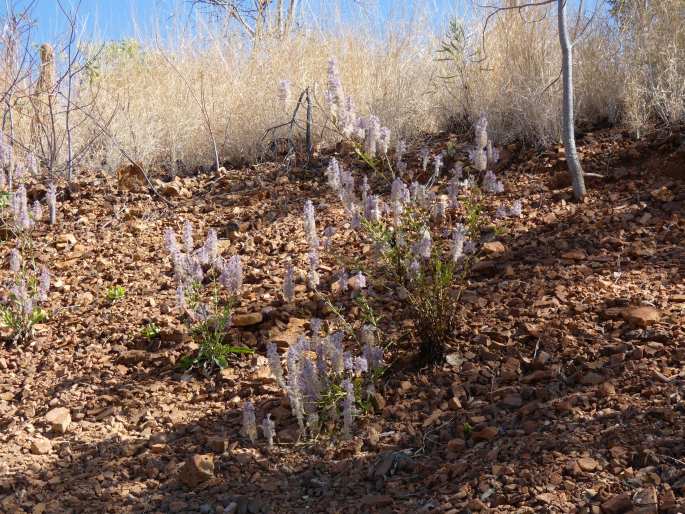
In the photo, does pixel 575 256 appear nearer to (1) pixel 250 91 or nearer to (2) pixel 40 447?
(2) pixel 40 447

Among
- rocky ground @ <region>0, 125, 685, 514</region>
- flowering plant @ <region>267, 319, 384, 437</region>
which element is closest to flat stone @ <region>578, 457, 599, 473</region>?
rocky ground @ <region>0, 125, 685, 514</region>

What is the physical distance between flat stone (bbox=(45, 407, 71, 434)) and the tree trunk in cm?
276

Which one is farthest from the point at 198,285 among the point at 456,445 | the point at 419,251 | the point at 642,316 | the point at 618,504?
the point at 618,504

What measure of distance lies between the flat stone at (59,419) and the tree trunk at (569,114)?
2759 mm

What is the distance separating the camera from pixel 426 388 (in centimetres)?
294

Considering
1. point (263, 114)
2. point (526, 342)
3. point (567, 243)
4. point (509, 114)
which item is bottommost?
point (526, 342)

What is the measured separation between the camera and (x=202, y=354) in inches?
131

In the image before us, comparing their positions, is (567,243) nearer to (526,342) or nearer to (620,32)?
(526,342)

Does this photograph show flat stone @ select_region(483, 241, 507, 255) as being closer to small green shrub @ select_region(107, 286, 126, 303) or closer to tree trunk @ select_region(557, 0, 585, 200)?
tree trunk @ select_region(557, 0, 585, 200)

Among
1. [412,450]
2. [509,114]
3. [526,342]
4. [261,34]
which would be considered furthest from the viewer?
[261,34]

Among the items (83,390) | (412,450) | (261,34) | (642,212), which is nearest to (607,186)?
(642,212)

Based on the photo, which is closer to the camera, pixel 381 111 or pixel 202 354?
pixel 202 354

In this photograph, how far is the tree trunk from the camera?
4125 mm

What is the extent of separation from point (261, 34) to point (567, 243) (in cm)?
448
